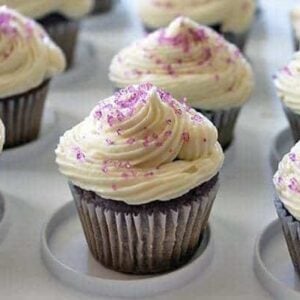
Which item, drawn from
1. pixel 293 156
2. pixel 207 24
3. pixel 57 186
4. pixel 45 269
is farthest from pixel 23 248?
pixel 207 24

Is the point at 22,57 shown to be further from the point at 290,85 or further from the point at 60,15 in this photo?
the point at 290,85

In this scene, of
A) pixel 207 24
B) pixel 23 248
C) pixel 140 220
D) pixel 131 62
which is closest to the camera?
pixel 140 220

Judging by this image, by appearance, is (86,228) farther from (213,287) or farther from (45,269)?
(213,287)

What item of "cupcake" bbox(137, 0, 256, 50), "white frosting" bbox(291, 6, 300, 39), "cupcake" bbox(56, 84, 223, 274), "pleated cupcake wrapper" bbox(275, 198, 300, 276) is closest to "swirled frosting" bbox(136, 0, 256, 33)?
"cupcake" bbox(137, 0, 256, 50)

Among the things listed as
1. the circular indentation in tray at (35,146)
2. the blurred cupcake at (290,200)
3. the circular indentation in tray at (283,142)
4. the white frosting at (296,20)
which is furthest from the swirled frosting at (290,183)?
the white frosting at (296,20)

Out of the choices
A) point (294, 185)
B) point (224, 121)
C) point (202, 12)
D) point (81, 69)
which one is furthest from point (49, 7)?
point (294, 185)

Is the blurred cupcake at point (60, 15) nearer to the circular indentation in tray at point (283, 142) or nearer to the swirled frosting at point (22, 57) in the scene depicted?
the swirled frosting at point (22, 57)

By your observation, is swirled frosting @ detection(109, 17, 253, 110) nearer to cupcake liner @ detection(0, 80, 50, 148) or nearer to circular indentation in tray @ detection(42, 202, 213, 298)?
cupcake liner @ detection(0, 80, 50, 148)
